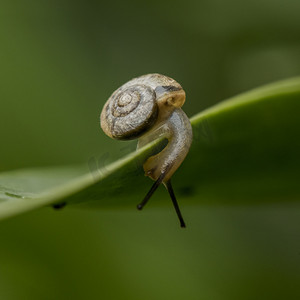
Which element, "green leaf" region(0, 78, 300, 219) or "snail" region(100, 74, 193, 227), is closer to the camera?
"green leaf" region(0, 78, 300, 219)

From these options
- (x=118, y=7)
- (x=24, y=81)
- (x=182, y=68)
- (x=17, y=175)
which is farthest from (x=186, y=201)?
(x=118, y=7)

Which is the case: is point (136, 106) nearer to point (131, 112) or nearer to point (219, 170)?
point (131, 112)

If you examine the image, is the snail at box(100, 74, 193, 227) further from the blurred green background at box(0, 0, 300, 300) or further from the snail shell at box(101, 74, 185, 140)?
the blurred green background at box(0, 0, 300, 300)

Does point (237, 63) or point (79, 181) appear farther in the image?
point (237, 63)

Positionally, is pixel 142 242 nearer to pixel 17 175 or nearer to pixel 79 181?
pixel 17 175

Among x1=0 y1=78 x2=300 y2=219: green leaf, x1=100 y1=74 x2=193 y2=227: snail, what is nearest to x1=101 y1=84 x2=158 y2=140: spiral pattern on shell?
x1=100 y1=74 x2=193 y2=227: snail

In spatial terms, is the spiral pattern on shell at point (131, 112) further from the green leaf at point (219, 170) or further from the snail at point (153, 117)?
the green leaf at point (219, 170)

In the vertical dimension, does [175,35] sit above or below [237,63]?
above
